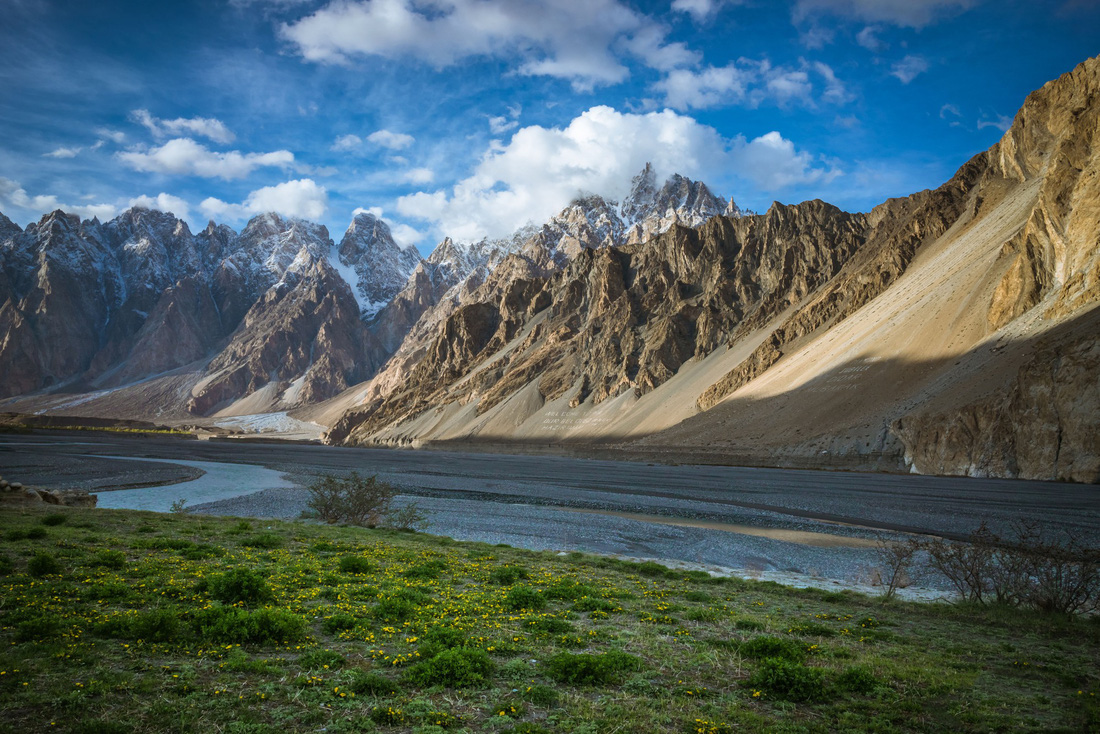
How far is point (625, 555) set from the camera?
25.4 metres

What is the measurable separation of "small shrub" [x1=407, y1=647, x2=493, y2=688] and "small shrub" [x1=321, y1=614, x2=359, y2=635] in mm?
2567

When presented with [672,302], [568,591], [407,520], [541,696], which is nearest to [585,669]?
A: [541,696]

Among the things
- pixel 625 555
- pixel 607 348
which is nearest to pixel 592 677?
pixel 625 555

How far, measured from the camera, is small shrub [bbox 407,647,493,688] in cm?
818

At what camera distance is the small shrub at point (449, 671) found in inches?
322

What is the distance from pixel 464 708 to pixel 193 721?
10.1 feet

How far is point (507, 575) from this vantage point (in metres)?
16.0

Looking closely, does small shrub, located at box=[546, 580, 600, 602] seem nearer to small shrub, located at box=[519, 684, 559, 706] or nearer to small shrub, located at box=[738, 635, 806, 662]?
small shrub, located at box=[738, 635, 806, 662]

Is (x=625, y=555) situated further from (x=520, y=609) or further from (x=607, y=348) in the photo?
(x=607, y=348)

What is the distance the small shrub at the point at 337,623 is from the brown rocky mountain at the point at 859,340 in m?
65.9

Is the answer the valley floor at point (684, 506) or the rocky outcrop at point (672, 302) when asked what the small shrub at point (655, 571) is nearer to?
the valley floor at point (684, 506)

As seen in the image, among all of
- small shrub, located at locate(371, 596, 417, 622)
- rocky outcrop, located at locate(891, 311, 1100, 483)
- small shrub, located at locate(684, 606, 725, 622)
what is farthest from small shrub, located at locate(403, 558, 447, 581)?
rocky outcrop, located at locate(891, 311, 1100, 483)

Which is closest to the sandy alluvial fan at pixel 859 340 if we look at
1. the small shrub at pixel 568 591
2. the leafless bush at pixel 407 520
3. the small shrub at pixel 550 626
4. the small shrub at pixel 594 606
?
the leafless bush at pixel 407 520

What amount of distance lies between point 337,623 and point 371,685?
2925mm
